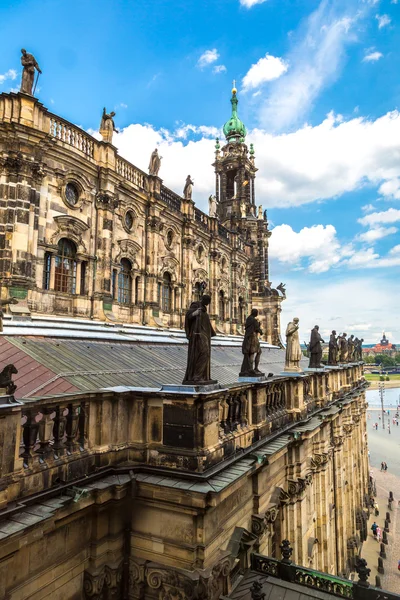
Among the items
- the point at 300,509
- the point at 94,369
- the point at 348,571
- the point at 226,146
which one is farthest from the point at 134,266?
the point at 226,146

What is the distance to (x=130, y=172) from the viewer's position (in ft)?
68.0

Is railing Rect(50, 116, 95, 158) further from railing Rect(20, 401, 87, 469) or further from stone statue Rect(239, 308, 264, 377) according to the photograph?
railing Rect(20, 401, 87, 469)

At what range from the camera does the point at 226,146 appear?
49.8 m

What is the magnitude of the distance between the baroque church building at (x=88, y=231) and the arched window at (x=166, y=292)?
65mm

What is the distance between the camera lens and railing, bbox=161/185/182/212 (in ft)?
77.9

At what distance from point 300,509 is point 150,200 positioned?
54.8 feet

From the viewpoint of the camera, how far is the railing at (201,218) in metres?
28.4

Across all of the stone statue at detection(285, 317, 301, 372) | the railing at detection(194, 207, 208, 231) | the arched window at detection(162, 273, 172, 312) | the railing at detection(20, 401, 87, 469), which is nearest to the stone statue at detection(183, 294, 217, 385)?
the railing at detection(20, 401, 87, 469)

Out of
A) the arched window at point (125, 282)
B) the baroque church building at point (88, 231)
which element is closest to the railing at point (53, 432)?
the baroque church building at point (88, 231)

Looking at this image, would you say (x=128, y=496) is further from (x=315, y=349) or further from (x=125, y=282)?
(x=125, y=282)

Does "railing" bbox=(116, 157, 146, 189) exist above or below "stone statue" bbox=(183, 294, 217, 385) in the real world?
above

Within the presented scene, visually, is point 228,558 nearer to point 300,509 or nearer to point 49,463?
point 49,463

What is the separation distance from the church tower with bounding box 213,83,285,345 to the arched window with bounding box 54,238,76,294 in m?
27.2

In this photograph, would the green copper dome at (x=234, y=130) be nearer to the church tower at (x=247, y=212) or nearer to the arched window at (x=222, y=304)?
the church tower at (x=247, y=212)
